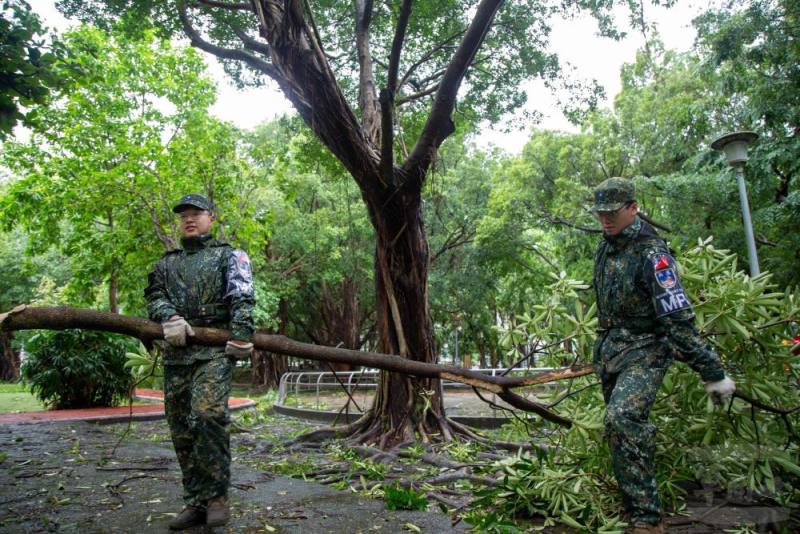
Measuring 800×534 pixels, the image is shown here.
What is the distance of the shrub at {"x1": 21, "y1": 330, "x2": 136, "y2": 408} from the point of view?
37.2ft

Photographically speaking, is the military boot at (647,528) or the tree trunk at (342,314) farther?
the tree trunk at (342,314)

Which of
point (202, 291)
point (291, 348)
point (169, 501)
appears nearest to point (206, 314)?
point (202, 291)

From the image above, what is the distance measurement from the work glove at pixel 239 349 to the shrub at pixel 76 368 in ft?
30.2

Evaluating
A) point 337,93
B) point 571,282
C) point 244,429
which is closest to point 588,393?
point 571,282

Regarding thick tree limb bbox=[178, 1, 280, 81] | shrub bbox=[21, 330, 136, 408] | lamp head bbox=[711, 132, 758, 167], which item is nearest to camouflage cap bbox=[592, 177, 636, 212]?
thick tree limb bbox=[178, 1, 280, 81]

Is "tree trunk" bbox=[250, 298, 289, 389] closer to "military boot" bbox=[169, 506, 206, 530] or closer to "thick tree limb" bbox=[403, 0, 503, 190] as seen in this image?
"thick tree limb" bbox=[403, 0, 503, 190]

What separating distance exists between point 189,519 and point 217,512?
204 mm

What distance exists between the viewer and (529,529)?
3.54m

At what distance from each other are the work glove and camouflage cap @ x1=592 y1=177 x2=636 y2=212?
7.69 feet

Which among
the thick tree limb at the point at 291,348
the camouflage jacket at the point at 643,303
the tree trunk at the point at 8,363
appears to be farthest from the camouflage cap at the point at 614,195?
the tree trunk at the point at 8,363

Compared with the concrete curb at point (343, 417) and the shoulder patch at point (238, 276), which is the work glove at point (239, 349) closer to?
the shoulder patch at point (238, 276)

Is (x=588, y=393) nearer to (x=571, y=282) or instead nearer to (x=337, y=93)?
(x=571, y=282)

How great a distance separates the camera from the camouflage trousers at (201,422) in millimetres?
3646

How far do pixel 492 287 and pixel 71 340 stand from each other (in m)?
15.1
